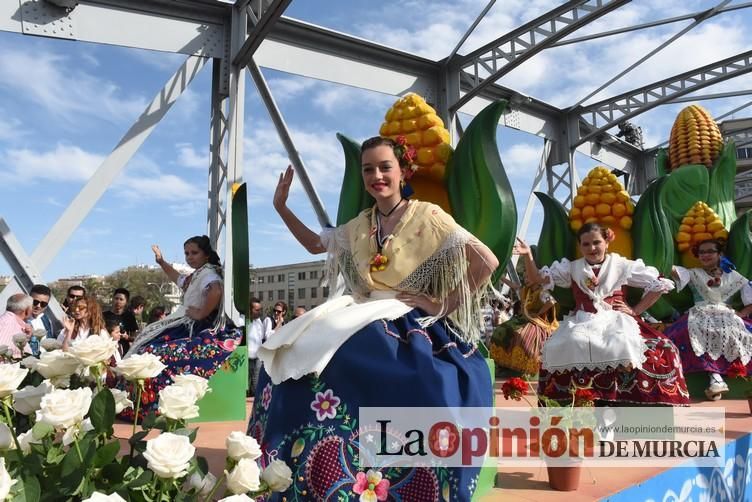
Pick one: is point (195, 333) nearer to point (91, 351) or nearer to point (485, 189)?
point (485, 189)

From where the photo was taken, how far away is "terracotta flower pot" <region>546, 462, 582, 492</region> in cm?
218

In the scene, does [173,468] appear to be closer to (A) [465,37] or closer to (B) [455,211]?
(B) [455,211]

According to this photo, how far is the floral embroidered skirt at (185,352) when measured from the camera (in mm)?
3670

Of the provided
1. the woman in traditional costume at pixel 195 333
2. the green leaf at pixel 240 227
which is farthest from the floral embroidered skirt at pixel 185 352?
the green leaf at pixel 240 227

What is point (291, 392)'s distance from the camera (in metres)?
1.82

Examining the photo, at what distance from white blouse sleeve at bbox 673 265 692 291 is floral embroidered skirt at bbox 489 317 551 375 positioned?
212 cm

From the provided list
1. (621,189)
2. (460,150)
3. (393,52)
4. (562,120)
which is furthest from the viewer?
(562,120)

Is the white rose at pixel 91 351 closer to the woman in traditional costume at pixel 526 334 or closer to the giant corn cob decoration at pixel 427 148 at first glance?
the giant corn cob decoration at pixel 427 148

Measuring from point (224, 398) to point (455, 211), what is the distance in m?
2.27

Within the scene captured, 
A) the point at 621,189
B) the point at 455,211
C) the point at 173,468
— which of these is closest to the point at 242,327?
the point at 455,211

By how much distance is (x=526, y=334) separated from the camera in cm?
698

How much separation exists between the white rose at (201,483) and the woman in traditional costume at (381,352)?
710 millimetres

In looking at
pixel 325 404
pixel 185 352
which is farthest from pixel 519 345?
pixel 325 404

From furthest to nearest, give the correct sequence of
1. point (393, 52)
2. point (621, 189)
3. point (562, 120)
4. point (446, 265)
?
point (562, 120), point (393, 52), point (621, 189), point (446, 265)
